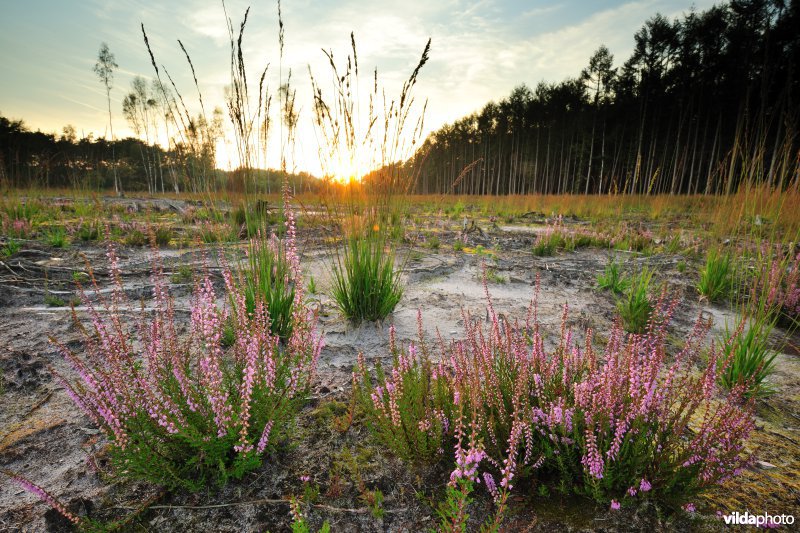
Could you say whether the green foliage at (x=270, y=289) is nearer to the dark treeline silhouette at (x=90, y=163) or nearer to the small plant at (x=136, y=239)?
the dark treeline silhouette at (x=90, y=163)

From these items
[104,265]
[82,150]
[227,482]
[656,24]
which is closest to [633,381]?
[227,482]

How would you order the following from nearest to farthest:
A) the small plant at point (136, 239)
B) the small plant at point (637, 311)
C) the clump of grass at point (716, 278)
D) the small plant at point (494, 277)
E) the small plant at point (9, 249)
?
the small plant at point (637, 311) → the clump of grass at point (716, 278) → the small plant at point (494, 277) → the small plant at point (9, 249) → the small plant at point (136, 239)

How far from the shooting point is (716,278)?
13.2ft

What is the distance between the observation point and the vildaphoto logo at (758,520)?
53.3 inches

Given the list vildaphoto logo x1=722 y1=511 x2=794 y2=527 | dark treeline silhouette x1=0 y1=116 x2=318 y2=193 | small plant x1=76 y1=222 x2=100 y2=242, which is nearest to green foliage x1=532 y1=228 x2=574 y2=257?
dark treeline silhouette x1=0 y1=116 x2=318 y2=193

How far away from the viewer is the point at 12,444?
5.89 ft

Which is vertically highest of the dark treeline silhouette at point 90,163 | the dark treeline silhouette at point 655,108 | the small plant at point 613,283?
the dark treeline silhouette at point 655,108

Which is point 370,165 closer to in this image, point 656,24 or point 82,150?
point 656,24

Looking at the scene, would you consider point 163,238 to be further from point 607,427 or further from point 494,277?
point 607,427

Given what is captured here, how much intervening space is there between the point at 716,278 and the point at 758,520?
3.61 metres

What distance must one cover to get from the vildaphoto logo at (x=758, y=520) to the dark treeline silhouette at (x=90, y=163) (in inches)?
134

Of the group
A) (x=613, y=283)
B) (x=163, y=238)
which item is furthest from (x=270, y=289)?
(x=163, y=238)

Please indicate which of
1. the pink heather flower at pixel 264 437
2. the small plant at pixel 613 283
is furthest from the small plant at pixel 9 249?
the small plant at pixel 613 283

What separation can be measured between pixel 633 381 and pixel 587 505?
22.5 inches
